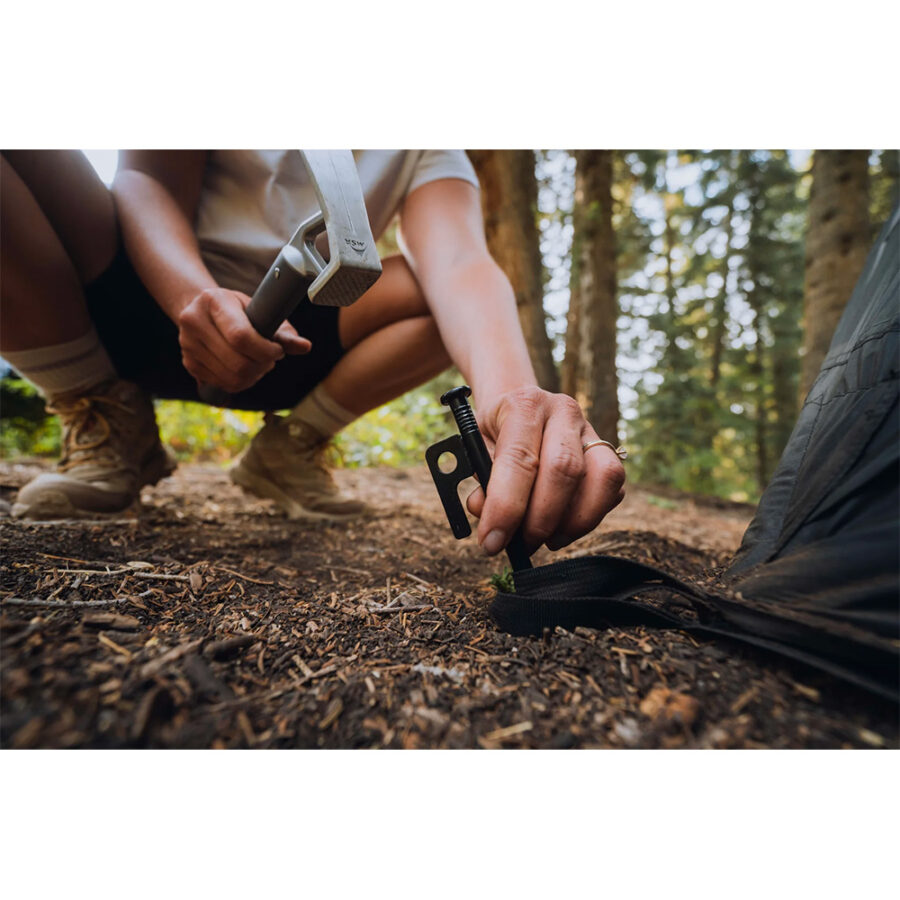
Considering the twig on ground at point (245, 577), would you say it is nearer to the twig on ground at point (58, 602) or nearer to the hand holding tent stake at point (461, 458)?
the twig on ground at point (58, 602)

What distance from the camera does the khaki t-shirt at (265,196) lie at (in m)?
1.92

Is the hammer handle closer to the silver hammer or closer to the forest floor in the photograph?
the silver hammer

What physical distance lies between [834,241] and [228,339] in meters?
4.18

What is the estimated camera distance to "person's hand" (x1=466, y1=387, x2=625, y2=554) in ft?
3.34

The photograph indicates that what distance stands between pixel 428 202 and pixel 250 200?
708mm

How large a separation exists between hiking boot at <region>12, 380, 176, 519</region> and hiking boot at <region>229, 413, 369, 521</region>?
42 cm

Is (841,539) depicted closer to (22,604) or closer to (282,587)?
(282,587)

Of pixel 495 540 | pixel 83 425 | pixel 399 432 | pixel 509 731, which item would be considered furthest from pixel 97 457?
pixel 399 432

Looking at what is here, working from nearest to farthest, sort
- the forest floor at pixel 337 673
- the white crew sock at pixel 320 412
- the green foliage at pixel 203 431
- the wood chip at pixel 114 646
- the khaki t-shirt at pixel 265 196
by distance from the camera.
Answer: the forest floor at pixel 337 673
the wood chip at pixel 114 646
the khaki t-shirt at pixel 265 196
the white crew sock at pixel 320 412
the green foliage at pixel 203 431

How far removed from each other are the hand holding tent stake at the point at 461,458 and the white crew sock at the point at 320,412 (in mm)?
1290

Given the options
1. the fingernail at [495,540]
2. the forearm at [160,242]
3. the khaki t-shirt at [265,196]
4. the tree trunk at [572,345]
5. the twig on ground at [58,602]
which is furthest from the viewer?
the tree trunk at [572,345]

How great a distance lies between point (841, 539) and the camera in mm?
759

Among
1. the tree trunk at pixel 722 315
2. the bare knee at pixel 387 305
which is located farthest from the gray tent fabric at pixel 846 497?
the tree trunk at pixel 722 315

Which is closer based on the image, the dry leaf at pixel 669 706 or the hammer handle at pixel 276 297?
the dry leaf at pixel 669 706
